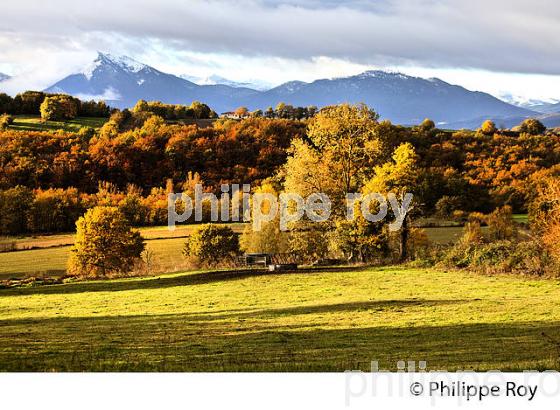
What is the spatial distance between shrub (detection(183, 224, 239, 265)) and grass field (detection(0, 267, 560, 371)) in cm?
888

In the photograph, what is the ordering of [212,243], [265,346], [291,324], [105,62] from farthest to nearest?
[105,62], [212,243], [291,324], [265,346]

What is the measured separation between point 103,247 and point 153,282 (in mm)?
9734

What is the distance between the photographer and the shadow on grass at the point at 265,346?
1155 cm

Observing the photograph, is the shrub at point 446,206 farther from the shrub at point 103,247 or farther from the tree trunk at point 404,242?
the shrub at point 103,247

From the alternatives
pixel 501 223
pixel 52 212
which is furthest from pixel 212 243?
pixel 52 212

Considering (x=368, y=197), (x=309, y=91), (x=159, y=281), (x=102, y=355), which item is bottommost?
(x=159, y=281)

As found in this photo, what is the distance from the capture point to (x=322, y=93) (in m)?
94.1

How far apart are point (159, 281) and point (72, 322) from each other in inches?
460

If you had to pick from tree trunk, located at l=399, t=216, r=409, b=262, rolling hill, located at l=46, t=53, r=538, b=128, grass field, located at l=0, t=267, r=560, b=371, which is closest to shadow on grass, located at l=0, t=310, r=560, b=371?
grass field, located at l=0, t=267, r=560, b=371

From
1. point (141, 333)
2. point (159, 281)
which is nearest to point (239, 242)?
point (159, 281)

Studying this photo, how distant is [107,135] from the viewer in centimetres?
7831

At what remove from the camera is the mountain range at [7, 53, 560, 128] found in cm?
3809

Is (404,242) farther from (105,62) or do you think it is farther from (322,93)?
Answer: (322,93)
